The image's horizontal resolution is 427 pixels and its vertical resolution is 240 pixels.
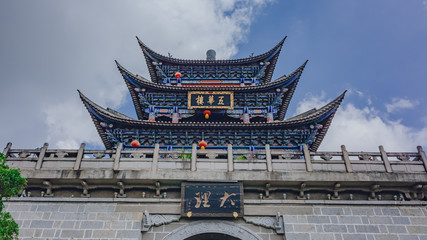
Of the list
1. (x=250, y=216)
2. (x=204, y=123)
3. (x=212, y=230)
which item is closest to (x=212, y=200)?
(x=212, y=230)

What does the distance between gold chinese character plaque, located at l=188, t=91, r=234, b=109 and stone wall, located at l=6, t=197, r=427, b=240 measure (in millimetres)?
7047

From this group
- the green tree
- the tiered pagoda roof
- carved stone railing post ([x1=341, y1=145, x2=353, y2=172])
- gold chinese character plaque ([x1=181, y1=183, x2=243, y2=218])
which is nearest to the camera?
the green tree

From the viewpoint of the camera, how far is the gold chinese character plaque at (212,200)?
10094 mm

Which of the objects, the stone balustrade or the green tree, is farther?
the stone balustrade

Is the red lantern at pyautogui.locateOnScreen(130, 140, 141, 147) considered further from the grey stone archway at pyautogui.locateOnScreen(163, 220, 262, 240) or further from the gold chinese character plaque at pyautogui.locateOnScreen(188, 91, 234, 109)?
the grey stone archway at pyautogui.locateOnScreen(163, 220, 262, 240)

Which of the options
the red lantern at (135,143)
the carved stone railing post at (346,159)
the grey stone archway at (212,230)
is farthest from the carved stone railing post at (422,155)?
the red lantern at (135,143)

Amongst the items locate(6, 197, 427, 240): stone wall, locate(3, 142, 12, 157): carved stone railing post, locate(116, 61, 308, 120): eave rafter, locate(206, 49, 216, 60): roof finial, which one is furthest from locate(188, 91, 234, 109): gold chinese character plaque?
locate(3, 142, 12, 157): carved stone railing post

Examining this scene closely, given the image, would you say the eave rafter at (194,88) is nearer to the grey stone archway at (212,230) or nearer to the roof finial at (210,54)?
the roof finial at (210,54)

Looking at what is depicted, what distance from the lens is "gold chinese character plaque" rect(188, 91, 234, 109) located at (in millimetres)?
16609

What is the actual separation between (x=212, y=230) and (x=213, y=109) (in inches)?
300

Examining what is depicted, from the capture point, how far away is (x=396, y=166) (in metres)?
10.9

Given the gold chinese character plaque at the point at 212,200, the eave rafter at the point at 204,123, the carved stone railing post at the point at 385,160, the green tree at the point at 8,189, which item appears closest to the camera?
the green tree at the point at 8,189

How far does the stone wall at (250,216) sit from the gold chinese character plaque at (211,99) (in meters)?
7.05

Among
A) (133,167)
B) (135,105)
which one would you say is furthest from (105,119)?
(133,167)
